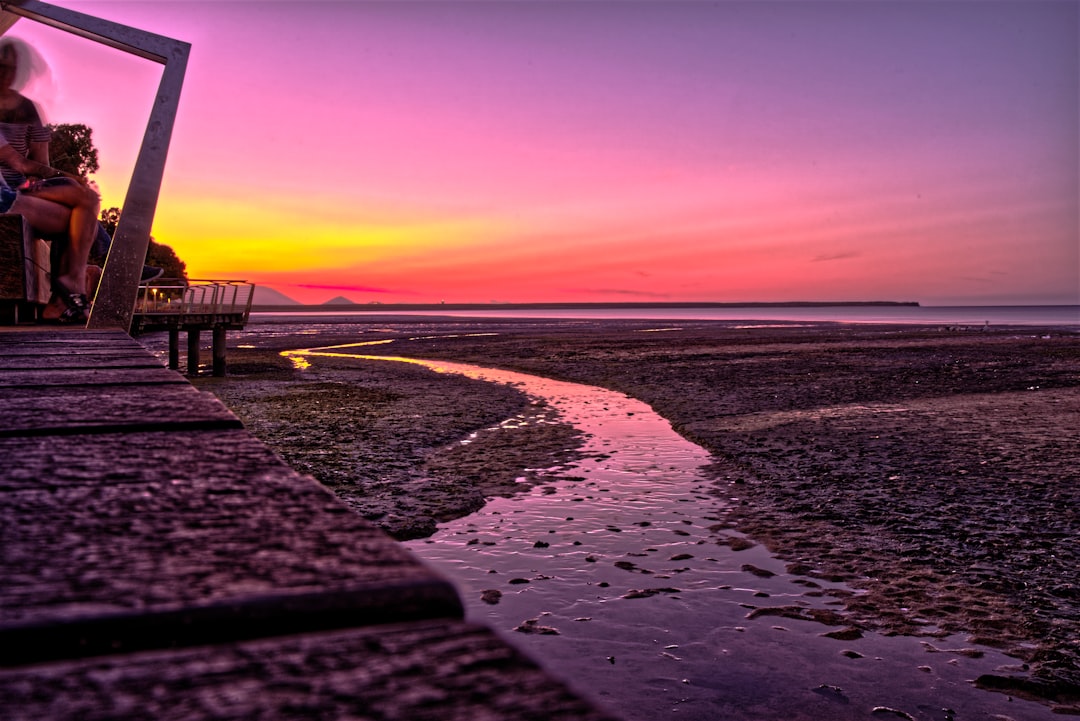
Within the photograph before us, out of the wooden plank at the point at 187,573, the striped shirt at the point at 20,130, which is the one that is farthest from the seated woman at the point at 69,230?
the wooden plank at the point at 187,573

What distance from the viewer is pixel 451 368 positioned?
2366 centimetres

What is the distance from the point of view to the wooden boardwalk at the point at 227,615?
477 mm

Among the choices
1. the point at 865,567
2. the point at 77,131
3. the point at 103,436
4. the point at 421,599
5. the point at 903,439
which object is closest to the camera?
the point at 421,599

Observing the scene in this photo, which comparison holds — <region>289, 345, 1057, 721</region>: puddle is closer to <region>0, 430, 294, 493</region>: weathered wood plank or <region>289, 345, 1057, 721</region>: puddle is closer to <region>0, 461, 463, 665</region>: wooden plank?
<region>0, 430, 294, 493</region>: weathered wood plank

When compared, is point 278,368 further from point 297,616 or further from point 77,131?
point 297,616

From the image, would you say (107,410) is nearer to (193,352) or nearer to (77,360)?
(77,360)

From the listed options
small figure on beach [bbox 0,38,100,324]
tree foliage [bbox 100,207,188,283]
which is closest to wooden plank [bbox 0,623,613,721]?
small figure on beach [bbox 0,38,100,324]

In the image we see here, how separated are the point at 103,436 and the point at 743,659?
3994 millimetres

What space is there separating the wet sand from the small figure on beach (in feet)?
10.6

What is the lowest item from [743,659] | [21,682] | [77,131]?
[743,659]

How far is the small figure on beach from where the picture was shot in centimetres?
593

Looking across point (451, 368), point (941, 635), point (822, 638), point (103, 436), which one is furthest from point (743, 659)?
point (451, 368)

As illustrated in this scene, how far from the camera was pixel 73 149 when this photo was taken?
2742cm

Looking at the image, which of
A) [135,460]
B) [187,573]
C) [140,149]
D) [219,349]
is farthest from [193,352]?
[187,573]
